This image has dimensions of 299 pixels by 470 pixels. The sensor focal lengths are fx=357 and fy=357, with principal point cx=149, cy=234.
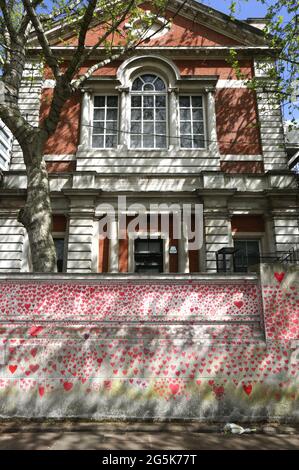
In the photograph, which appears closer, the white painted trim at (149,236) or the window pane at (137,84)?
the white painted trim at (149,236)

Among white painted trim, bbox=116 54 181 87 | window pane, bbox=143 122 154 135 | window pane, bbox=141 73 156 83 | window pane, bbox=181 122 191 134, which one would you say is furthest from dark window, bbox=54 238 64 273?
window pane, bbox=141 73 156 83

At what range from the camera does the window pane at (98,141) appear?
42.0 feet

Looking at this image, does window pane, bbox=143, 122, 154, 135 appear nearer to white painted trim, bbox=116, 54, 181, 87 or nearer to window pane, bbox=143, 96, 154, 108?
window pane, bbox=143, 96, 154, 108

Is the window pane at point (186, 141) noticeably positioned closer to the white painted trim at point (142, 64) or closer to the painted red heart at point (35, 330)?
the white painted trim at point (142, 64)

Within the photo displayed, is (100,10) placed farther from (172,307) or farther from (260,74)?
(172,307)

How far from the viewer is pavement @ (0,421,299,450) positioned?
14.9ft

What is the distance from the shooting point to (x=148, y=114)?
13086 mm

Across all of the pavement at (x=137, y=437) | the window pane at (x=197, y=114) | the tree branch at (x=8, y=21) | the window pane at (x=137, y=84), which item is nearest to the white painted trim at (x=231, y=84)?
the window pane at (x=197, y=114)

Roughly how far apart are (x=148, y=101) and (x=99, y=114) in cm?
187

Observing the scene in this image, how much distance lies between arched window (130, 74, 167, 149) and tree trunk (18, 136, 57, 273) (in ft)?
16.9

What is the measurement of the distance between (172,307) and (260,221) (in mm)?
7040

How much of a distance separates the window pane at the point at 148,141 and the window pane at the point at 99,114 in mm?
1750

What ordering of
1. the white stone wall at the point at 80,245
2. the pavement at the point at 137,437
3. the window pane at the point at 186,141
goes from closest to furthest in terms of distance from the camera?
the pavement at the point at 137,437 → the white stone wall at the point at 80,245 → the window pane at the point at 186,141
